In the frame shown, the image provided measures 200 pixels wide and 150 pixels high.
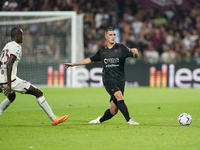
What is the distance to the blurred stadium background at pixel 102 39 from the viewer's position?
19500 mm

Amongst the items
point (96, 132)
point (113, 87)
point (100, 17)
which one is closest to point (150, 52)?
point (100, 17)

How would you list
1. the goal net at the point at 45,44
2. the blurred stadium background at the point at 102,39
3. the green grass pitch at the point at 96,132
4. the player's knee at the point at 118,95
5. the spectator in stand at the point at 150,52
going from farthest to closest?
the spectator in stand at the point at 150,52, the blurred stadium background at the point at 102,39, the goal net at the point at 45,44, the player's knee at the point at 118,95, the green grass pitch at the point at 96,132

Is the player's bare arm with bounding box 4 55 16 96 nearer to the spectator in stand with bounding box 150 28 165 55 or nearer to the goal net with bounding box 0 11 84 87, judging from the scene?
the goal net with bounding box 0 11 84 87

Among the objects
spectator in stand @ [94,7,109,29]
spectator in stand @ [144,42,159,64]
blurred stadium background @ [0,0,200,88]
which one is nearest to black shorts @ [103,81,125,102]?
blurred stadium background @ [0,0,200,88]

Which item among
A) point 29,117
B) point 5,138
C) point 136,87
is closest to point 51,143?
point 5,138

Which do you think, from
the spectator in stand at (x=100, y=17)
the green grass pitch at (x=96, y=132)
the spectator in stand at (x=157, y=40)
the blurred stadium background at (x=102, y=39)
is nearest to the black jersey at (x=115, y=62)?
the green grass pitch at (x=96, y=132)

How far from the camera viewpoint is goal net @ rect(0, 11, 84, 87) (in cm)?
1911

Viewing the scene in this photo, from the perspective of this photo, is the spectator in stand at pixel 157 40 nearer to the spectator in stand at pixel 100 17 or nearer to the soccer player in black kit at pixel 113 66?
the spectator in stand at pixel 100 17

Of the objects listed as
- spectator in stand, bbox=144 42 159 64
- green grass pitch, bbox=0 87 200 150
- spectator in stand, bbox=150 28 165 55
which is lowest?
green grass pitch, bbox=0 87 200 150

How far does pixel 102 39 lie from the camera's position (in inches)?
861

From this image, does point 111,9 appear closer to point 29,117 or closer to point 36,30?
point 36,30

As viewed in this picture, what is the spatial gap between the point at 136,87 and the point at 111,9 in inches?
209

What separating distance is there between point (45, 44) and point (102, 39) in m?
3.55

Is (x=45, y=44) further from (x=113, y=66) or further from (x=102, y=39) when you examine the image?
(x=113, y=66)
